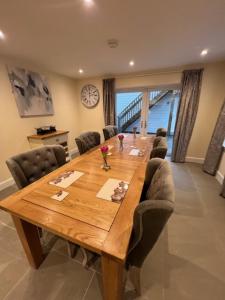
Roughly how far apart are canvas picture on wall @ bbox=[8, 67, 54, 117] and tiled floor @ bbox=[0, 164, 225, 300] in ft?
7.02

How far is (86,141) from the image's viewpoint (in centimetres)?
234

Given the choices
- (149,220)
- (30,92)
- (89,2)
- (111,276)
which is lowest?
(111,276)

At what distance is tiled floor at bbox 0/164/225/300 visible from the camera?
1062 millimetres

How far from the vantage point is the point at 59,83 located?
3582 mm

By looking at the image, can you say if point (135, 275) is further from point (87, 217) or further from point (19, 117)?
point (19, 117)

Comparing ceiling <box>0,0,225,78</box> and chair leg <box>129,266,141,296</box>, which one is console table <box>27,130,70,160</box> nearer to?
ceiling <box>0,0,225,78</box>

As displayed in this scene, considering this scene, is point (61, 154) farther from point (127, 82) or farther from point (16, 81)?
point (127, 82)

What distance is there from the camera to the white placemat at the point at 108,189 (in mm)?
1015

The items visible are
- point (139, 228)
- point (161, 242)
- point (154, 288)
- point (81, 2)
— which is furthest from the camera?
point (161, 242)

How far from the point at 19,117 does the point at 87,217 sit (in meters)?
2.78

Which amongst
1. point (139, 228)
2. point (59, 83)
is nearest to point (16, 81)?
point (59, 83)

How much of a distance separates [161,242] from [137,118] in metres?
3.41

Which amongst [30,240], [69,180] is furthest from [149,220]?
[30,240]

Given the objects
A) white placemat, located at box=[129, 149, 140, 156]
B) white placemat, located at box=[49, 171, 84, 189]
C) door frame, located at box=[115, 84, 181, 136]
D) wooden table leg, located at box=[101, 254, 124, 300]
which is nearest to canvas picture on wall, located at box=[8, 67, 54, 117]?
door frame, located at box=[115, 84, 181, 136]
